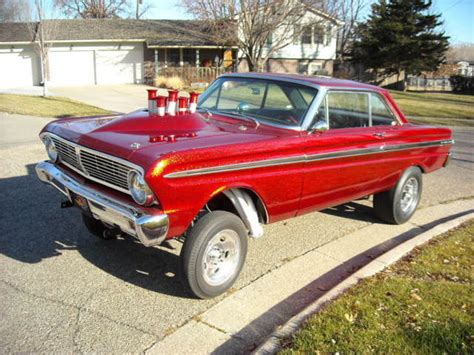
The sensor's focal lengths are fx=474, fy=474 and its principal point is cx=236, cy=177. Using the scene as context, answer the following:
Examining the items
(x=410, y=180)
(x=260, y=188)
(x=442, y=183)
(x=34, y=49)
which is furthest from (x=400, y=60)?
(x=260, y=188)

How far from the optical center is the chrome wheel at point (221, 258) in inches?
151

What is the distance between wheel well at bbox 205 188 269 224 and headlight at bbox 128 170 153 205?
822mm

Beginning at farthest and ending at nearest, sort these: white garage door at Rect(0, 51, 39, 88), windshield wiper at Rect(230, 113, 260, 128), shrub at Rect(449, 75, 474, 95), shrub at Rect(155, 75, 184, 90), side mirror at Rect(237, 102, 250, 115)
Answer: shrub at Rect(449, 75, 474, 95), white garage door at Rect(0, 51, 39, 88), shrub at Rect(155, 75, 184, 90), side mirror at Rect(237, 102, 250, 115), windshield wiper at Rect(230, 113, 260, 128)

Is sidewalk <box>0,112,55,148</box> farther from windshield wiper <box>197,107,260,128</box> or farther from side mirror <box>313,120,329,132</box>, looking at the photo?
side mirror <box>313,120,329,132</box>

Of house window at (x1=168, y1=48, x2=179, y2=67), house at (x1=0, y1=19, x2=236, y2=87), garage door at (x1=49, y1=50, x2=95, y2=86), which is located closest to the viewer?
house at (x1=0, y1=19, x2=236, y2=87)

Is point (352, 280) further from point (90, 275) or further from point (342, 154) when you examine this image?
point (90, 275)

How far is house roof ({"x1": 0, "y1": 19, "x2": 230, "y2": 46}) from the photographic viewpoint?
31.9m

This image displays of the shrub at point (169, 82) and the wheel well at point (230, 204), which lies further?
the shrub at point (169, 82)

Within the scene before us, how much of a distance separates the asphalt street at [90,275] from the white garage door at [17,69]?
27457mm

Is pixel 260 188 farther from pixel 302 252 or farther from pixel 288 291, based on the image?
pixel 302 252

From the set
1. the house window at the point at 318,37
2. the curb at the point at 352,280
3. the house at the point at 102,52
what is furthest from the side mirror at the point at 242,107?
the house window at the point at 318,37

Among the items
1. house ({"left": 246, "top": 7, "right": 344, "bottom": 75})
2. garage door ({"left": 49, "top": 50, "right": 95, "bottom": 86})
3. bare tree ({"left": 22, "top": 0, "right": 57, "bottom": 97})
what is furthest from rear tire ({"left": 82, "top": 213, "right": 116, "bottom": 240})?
house ({"left": 246, "top": 7, "right": 344, "bottom": 75})

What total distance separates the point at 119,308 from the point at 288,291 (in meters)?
1.44

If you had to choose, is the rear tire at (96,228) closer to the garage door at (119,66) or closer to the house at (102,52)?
the house at (102,52)
